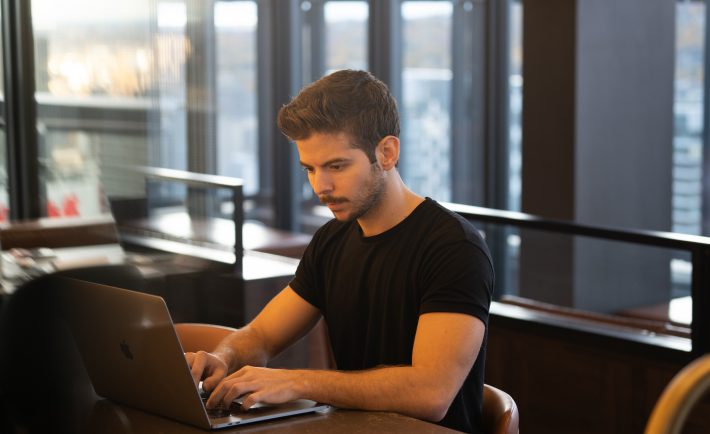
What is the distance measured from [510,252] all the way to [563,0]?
5.19 ft

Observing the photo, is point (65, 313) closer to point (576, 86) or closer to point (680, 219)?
point (576, 86)

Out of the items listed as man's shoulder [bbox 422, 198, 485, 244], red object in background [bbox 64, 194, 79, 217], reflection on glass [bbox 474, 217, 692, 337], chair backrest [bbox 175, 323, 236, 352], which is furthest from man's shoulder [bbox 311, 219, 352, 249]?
→ reflection on glass [bbox 474, 217, 692, 337]

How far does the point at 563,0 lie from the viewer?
5.86 m

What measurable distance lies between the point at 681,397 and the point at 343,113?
1299 millimetres

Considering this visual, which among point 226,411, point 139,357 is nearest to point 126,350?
point 139,357

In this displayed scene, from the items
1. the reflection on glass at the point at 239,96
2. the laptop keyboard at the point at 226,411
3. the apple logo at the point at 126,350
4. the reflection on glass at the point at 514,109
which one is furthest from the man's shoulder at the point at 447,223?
the reflection on glass at the point at 239,96

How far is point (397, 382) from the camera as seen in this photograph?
6.07 ft

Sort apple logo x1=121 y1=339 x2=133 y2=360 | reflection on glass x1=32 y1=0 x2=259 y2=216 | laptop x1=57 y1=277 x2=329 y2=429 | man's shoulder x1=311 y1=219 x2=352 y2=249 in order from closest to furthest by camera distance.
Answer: laptop x1=57 y1=277 x2=329 y2=429
apple logo x1=121 y1=339 x2=133 y2=360
man's shoulder x1=311 y1=219 x2=352 y2=249
reflection on glass x1=32 y1=0 x2=259 y2=216

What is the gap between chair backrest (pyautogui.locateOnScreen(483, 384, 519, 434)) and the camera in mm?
1988

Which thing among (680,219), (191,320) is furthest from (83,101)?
(680,219)

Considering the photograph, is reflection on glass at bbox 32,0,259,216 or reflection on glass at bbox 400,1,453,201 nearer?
reflection on glass at bbox 32,0,259,216

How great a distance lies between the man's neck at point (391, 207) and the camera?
2125 millimetres

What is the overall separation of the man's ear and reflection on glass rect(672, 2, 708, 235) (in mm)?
5161

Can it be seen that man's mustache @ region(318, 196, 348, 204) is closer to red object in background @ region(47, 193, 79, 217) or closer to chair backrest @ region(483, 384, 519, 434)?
chair backrest @ region(483, 384, 519, 434)
